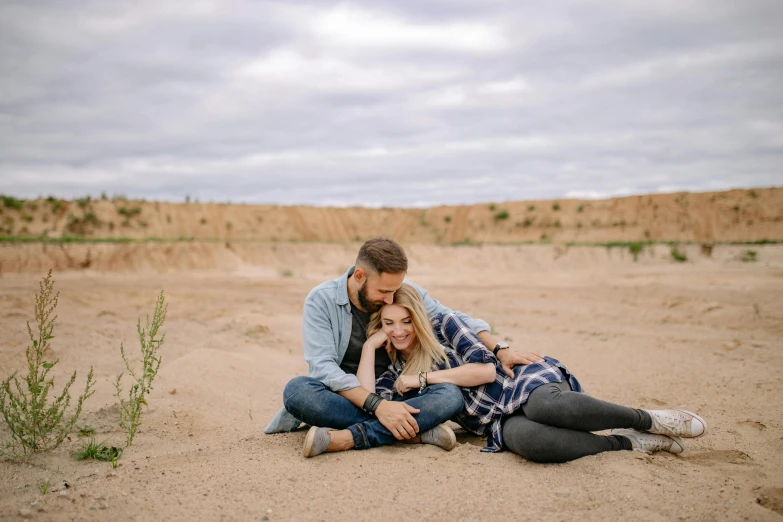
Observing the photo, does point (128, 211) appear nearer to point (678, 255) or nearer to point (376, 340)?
point (678, 255)

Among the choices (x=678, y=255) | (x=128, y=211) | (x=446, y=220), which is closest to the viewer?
(x=678, y=255)

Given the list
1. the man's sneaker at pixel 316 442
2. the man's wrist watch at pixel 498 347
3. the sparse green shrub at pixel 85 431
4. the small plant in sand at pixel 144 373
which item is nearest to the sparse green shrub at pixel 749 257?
the man's wrist watch at pixel 498 347

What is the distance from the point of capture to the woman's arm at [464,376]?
3.85 m

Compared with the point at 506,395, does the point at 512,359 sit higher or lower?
higher

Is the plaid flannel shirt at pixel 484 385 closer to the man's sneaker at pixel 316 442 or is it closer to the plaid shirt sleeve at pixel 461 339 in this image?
the plaid shirt sleeve at pixel 461 339

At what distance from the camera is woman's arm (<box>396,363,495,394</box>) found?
12.6 feet

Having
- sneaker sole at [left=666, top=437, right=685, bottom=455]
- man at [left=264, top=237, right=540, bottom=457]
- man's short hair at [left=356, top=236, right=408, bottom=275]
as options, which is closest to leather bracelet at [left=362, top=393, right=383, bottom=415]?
man at [left=264, top=237, right=540, bottom=457]

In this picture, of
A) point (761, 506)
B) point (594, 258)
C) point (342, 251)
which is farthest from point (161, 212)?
point (761, 506)

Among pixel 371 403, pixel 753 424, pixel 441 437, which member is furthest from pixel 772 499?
pixel 371 403

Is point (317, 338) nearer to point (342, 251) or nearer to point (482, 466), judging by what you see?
point (482, 466)

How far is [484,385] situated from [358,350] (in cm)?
99

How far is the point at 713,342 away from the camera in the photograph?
7898 millimetres

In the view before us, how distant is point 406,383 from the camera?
394 centimetres

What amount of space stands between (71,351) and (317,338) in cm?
449
